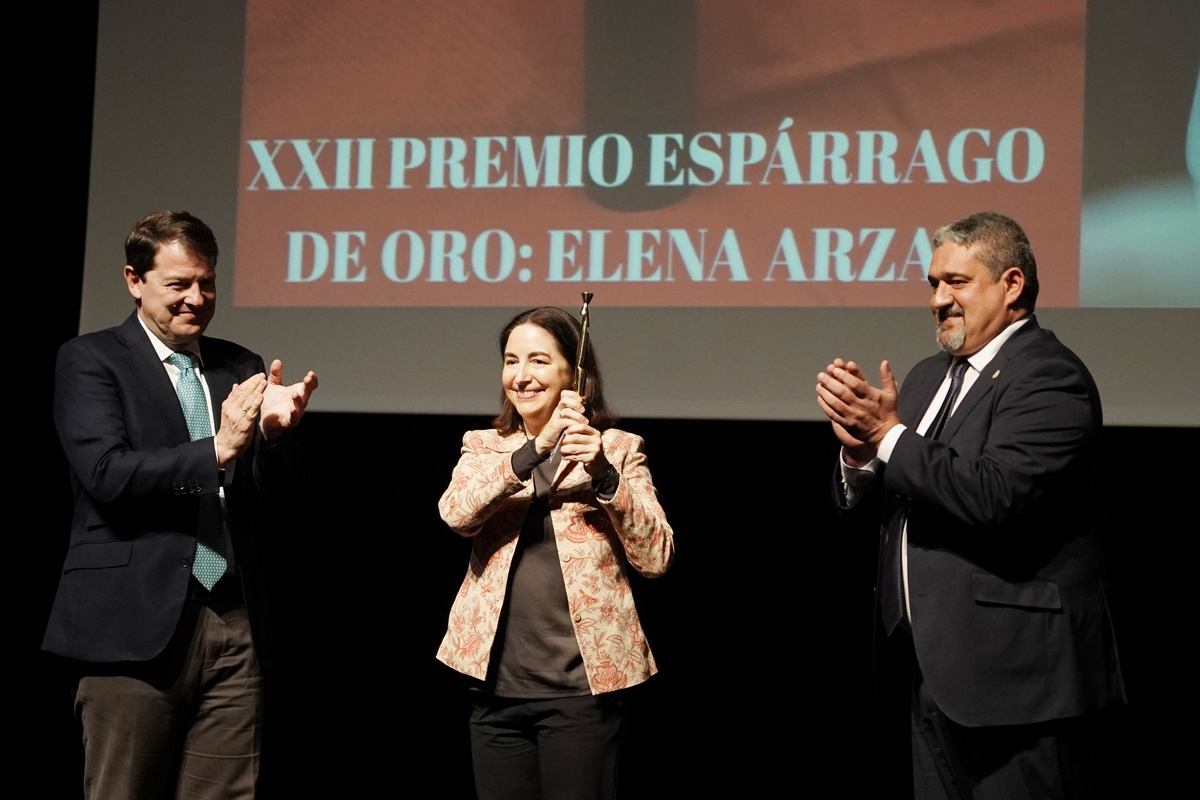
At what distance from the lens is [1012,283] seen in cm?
235

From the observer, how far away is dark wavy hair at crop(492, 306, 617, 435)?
2457mm

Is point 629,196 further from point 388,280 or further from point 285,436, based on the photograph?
point 285,436


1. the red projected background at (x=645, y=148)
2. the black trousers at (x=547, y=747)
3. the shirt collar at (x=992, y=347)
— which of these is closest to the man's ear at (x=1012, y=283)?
the shirt collar at (x=992, y=347)

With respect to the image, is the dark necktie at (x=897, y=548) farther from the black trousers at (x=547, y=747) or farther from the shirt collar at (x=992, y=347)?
the black trousers at (x=547, y=747)

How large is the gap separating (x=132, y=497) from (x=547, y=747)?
906mm

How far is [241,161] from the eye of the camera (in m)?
3.87

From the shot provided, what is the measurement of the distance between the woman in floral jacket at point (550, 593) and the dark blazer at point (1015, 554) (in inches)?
20.0

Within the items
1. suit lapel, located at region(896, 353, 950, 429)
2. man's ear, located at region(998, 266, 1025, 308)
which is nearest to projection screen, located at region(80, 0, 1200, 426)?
suit lapel, located at region(896, 353, 950, 429)

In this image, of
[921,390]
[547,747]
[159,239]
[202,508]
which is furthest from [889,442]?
[159,239]

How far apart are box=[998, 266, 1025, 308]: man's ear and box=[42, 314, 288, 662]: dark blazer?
1.47 meters

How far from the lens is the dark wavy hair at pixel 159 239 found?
2.46 meters

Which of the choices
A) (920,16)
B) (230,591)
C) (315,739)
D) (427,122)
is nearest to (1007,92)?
(920,16)

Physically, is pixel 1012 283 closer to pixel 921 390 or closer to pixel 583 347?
pixel 921 390

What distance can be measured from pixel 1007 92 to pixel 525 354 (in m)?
1.83
